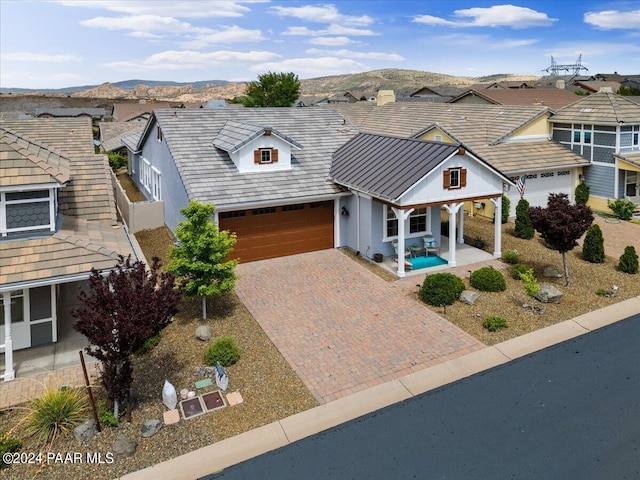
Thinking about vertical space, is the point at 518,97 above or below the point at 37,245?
above

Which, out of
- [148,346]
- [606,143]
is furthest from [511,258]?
[148,346]

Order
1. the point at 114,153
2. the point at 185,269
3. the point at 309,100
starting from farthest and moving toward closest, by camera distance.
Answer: the point at 309,100 → the point at 114,153 → the point at 185,269

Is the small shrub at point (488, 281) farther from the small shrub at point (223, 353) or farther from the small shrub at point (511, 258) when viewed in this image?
the small shrub at point (223, 353)

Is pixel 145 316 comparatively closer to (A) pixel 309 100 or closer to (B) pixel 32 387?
(B) pixel 32 387

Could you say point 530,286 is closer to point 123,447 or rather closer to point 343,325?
point 343,325

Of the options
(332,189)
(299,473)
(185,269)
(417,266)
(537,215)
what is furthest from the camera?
(332,189)

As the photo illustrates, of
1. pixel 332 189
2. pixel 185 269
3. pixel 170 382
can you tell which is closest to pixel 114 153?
pixel 332 189
